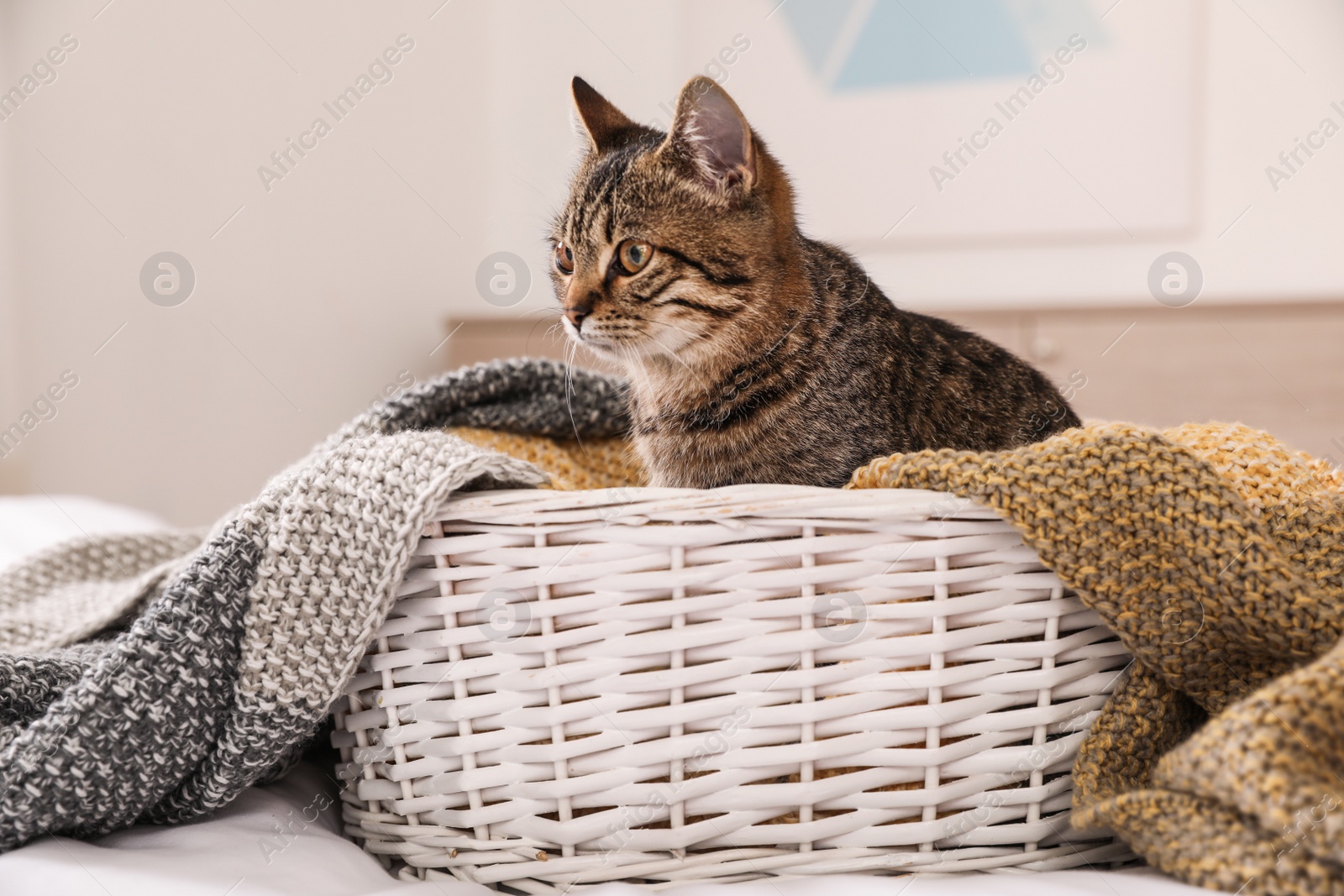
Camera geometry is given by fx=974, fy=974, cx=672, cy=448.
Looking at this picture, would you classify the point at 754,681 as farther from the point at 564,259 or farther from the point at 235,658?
the point at 564,259

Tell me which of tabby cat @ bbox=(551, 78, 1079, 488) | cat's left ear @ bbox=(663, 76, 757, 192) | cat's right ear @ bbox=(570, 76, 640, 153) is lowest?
tabby cat @ bbox=(551, 78, 1079, 488)

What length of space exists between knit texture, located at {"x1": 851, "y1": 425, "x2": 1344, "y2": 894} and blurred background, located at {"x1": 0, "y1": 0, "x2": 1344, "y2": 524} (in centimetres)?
173

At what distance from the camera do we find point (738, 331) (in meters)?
0.94

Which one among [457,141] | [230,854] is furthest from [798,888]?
[457,141]

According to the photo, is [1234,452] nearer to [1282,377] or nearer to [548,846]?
[548,846]

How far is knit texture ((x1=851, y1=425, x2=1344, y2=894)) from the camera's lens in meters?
0.54

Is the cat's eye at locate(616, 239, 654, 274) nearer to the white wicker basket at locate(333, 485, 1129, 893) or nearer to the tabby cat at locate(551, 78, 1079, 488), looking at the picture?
the tabby cat at locate(551, 78, 1079, 488)

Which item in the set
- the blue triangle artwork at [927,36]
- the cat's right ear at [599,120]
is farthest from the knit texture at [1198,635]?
the blue triangle artwork at [927,36]

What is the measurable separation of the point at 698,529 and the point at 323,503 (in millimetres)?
277

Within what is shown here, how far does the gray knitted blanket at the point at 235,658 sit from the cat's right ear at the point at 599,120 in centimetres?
48

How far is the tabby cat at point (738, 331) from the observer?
0.92 m

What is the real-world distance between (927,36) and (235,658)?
261 centimetres

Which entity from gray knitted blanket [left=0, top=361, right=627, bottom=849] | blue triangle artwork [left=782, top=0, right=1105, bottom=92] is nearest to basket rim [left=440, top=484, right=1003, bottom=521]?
gray knitted blanket [left=0, top=361, right=627, bottom=849]

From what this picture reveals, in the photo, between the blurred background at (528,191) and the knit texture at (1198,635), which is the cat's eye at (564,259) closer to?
the knit texture at (1198,635)
